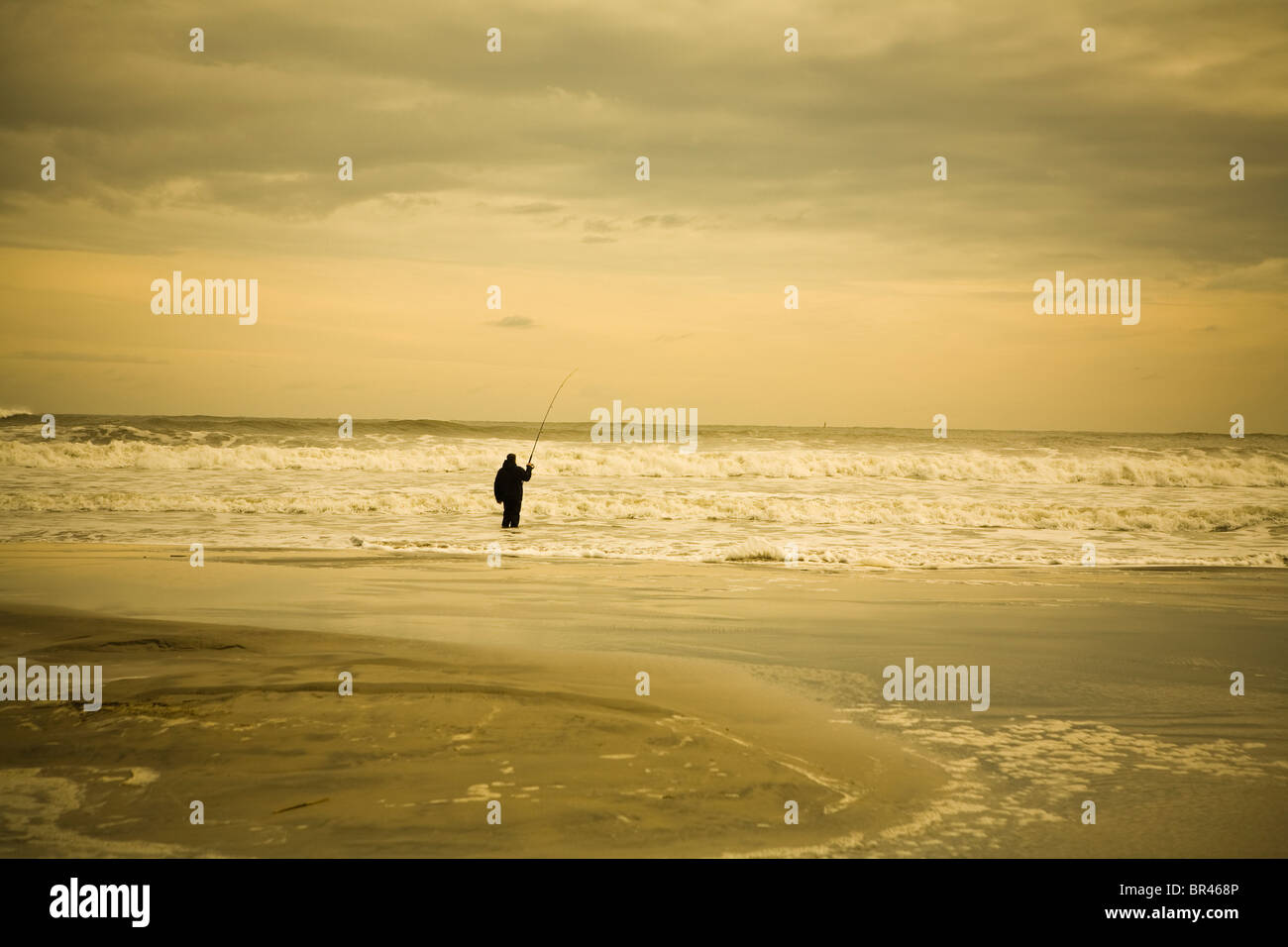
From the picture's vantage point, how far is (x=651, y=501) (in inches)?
885

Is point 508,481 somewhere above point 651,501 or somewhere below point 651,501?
above

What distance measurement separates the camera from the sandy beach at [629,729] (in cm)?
413

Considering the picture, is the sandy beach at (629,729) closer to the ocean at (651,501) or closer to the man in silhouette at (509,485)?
the ocean at (651,501)

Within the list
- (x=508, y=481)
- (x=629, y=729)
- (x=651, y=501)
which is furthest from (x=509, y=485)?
(x=629, y=729)

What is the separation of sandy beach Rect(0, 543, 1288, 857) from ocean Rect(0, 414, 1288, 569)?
5.33m

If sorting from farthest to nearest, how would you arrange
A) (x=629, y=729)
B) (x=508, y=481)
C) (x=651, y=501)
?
(x=651, y=501) → (x=508, y=481) → (x=629, y=729)

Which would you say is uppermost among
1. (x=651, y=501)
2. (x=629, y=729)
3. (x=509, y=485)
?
(x=509, y=485)

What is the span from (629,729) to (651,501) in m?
17.0

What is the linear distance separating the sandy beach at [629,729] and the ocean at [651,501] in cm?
533

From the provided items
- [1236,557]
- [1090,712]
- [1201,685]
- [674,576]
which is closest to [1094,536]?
[1236,557]

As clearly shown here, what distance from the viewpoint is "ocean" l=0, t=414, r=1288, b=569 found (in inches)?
633

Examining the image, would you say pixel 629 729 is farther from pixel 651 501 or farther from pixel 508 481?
pixel 651 501
